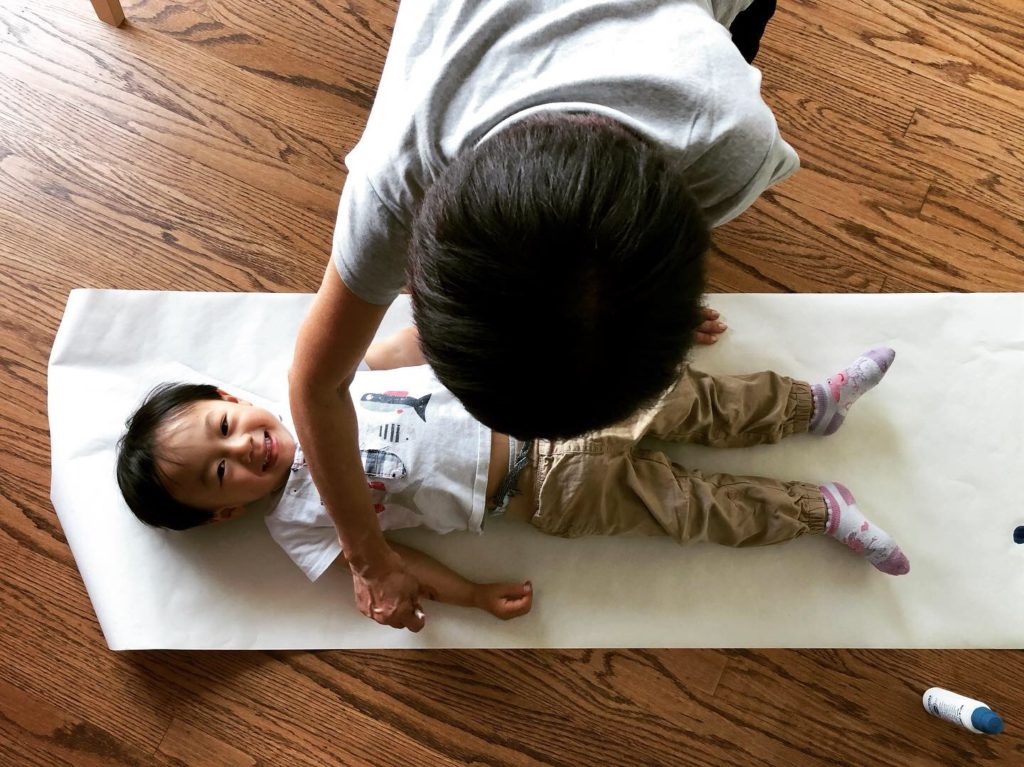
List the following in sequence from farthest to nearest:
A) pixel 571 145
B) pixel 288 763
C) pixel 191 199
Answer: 1. pixel 191 199
2. pixel 288 763
3. pixel 571 145

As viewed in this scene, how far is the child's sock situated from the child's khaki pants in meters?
0.01

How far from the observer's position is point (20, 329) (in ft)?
2.91

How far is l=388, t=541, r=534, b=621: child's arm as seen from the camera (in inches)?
31.4

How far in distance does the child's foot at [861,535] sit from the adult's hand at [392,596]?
1.45 feet

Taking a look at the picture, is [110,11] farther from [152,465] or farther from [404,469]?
[404,469]

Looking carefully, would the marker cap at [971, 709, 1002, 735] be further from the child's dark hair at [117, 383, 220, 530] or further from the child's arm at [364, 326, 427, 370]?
the child's dark hair at [117, 383, 220, 530]

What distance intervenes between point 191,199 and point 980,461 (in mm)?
949

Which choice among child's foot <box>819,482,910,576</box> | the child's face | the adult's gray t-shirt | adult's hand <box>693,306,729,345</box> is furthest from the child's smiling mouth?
child's foot <box>819,482,910,576</box>

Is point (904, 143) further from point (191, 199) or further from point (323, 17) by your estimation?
point (191, 199)

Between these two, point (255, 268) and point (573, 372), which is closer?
point (573, 372)

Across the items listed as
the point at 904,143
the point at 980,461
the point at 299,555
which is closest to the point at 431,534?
the point at 299,555

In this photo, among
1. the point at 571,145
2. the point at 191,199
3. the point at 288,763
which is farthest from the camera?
the point at 191,199

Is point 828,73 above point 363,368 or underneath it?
above

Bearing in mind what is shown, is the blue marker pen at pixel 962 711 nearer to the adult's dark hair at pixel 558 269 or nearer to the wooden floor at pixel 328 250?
the wooden floor at pixel 328 250
